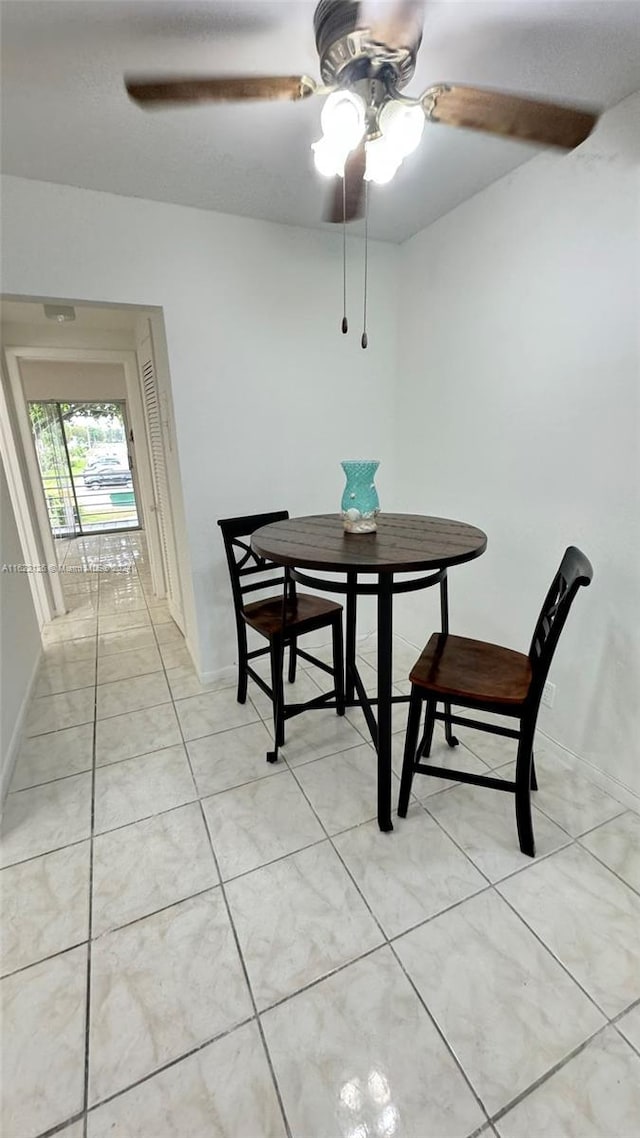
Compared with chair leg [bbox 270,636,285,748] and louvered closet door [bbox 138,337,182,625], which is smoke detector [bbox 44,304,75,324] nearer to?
Answer: louvered closet door [bbox 138,337,182,625]

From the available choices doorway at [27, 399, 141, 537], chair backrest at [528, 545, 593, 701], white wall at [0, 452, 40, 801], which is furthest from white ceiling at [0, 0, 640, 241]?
doorway at [27, 399, 141, 537]

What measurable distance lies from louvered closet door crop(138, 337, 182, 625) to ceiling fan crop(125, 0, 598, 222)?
171 cm

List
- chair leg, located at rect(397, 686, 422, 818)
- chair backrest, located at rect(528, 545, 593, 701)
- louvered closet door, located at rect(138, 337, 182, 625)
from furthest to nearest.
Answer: louvered closet door, located at rect(138, 337, 182, 625), chair leg, located at rect(397, 686, 422, 818), chair backrest, located at rect(528, 545, 593, 701)

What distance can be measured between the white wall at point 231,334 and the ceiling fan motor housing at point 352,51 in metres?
1.30

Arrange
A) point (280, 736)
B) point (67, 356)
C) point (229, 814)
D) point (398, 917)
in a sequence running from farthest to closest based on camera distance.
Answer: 1. point (67, 356)
2. point (280, 736)
3. point (229, 814)
4. point (398, 917)

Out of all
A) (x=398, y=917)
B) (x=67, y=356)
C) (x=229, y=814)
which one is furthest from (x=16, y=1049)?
(x=67, y=356)

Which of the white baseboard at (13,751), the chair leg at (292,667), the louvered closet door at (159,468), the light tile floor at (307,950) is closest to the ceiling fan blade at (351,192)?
the louvered closet door at (159,468)

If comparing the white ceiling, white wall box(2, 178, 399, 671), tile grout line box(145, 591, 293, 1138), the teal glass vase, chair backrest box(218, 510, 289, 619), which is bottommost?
tile grout line box(145, 591, 293, 1138)

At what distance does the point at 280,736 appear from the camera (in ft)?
6.89

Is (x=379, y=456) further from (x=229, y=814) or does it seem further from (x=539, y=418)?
(x=229, y=814)

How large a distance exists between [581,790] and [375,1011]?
117cm

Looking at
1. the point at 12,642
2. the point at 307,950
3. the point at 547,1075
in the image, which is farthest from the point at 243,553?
the point at 547,1075

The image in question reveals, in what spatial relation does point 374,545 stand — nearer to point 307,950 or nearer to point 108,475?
point 307,950

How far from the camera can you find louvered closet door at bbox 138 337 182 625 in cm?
289
